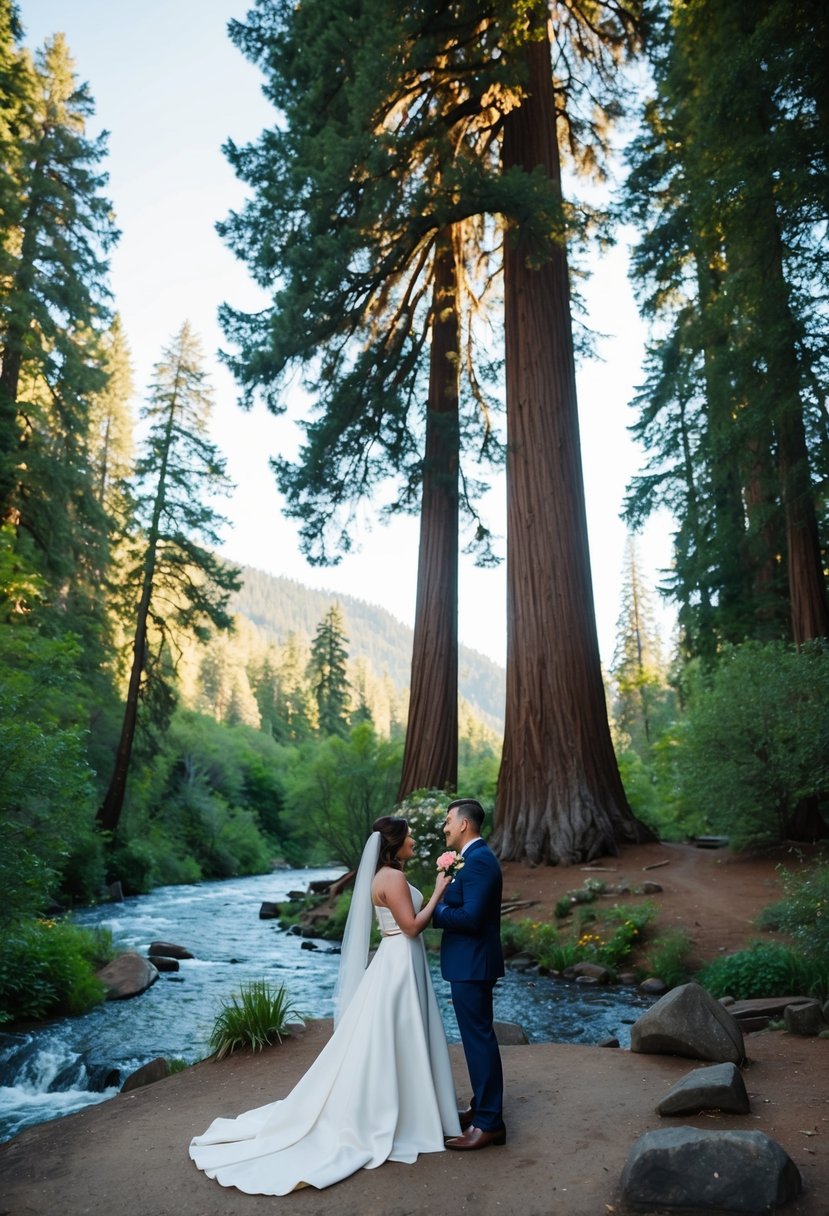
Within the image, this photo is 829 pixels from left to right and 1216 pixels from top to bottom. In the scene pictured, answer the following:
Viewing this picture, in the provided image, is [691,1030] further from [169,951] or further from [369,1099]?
[169,951]

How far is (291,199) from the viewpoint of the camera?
46.9 ft

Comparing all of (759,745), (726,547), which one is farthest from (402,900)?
(726,547)

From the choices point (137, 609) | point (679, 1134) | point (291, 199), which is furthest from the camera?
point (137, 609)

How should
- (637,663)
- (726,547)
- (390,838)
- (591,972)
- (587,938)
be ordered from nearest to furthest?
(390,838), (591,972), (587,938), (726,547), (637,663)

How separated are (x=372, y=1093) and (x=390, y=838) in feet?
4.38

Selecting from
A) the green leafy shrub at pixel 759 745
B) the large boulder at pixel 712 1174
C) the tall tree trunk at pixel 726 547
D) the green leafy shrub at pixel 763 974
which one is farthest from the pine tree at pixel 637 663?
the large boulder at pixel 712 1174

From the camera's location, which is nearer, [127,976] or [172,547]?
[127,976]

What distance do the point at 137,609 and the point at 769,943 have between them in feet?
68.1

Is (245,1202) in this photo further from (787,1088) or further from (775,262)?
(775,262)

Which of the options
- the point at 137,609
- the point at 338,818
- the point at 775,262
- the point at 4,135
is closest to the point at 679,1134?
the point at 775,262

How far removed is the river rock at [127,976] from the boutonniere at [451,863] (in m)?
7.65

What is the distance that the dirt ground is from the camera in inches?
153

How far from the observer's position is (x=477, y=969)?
4.58m

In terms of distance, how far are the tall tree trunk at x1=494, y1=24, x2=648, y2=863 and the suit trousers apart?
9.02 meters
